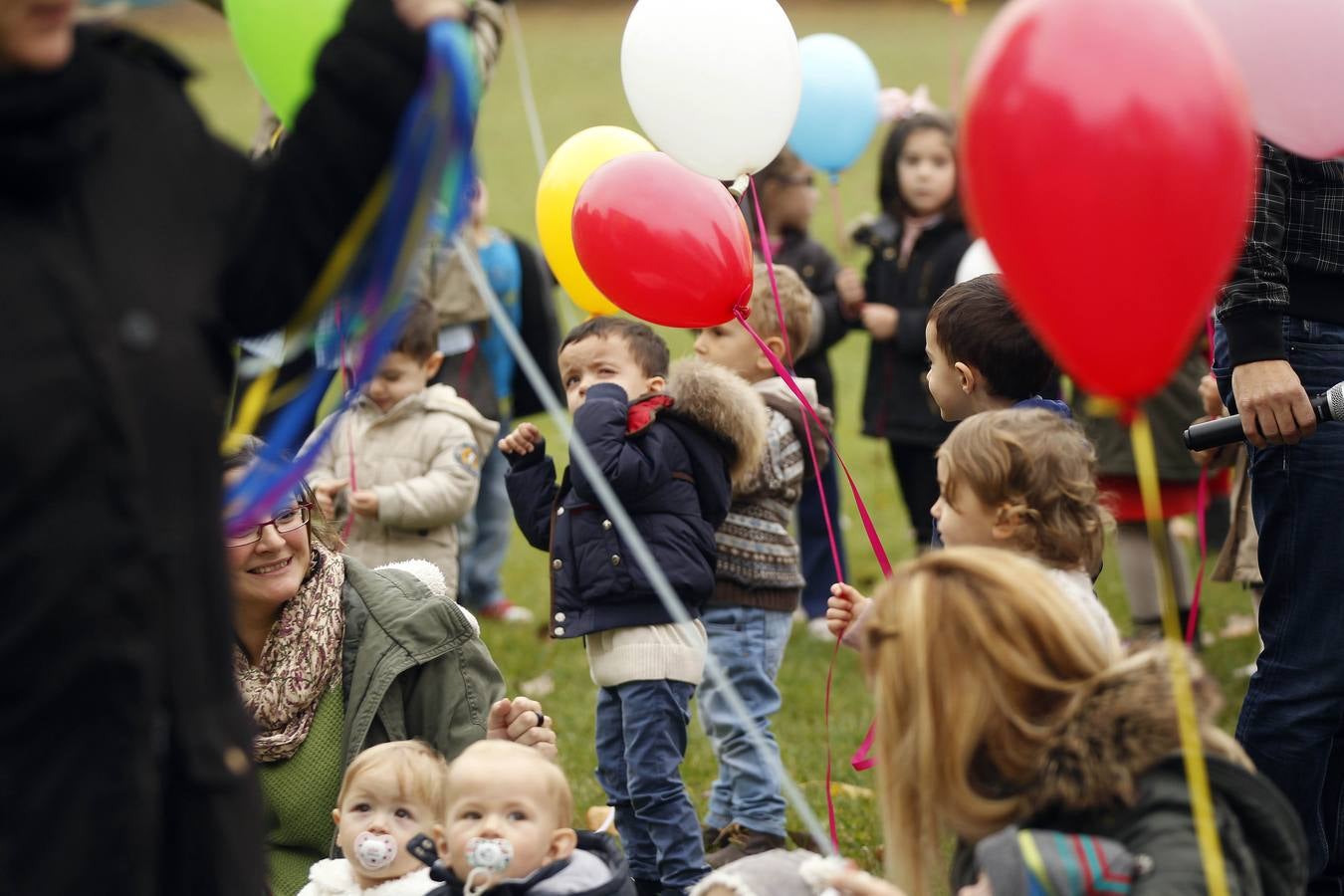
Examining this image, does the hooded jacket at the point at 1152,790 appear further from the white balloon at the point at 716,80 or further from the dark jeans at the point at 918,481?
the dark jeans at the point at 918,481

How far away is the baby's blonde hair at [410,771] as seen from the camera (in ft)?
9.98

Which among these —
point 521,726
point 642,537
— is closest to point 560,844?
point 521,726

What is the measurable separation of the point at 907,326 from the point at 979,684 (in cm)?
423

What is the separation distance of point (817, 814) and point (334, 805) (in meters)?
1.55

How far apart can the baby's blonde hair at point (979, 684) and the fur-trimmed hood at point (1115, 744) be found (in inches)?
1.0

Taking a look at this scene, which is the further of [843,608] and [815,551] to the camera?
[815,551]

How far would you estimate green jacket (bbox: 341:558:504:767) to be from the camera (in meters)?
3.34

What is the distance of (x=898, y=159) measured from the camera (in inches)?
256

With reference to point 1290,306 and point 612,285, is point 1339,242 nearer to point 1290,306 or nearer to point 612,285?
point 1290,306

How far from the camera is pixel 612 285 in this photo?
3.73m

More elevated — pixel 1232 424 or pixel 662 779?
pixel 1232 424

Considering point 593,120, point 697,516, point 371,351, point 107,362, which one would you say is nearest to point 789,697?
point 697,516

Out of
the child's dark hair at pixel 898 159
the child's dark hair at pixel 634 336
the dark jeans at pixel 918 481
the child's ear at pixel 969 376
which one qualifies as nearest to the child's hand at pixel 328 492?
the child's dark hair at pixel 634 336

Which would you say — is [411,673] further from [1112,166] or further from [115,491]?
[1112,166]
